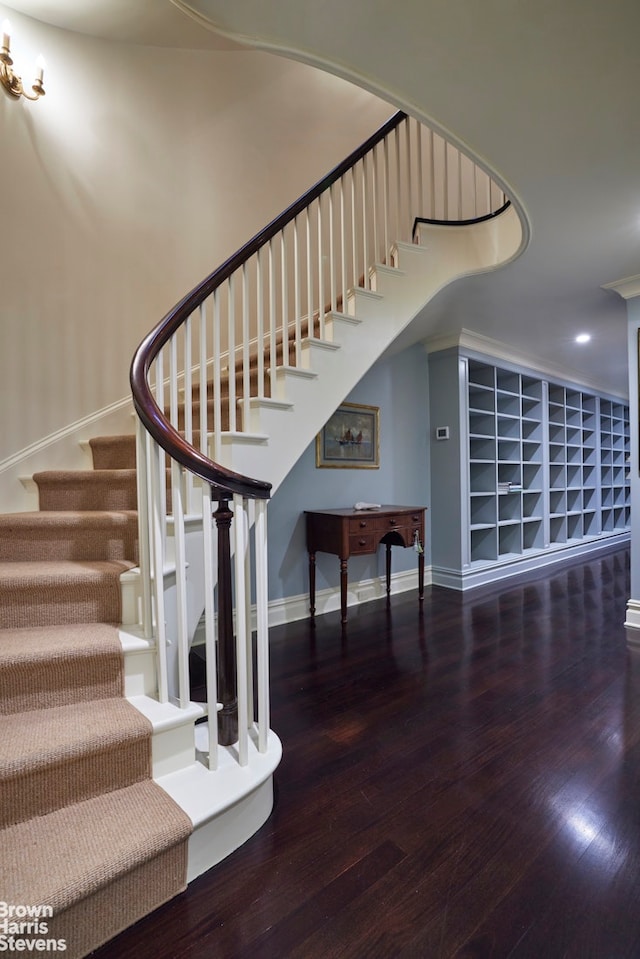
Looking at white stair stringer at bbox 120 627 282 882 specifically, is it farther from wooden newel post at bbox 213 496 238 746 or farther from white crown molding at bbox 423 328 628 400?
white crown molding at bbox 423 328 628 400

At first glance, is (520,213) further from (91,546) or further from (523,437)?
(523,437)

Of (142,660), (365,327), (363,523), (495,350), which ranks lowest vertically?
(142,660)

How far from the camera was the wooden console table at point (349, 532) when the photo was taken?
10.1 ft

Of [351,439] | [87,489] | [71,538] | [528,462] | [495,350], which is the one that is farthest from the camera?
[528,462]

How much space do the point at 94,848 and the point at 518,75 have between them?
260 cm

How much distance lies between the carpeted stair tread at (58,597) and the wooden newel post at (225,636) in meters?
0.49

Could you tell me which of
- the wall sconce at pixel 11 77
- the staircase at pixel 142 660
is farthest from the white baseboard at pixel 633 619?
the wall sconce at pixel 11 77

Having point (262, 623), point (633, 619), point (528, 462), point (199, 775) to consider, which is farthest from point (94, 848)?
point (528, 462)

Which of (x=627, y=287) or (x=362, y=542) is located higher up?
(x=627, y=287)

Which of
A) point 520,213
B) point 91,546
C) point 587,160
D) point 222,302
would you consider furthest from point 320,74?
point 91,546

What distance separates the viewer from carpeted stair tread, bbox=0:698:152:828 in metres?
1.10

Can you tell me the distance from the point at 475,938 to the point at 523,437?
4.82 meters

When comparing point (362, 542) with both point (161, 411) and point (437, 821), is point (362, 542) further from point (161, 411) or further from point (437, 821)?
point (161, 411)

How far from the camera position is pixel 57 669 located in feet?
4.43
